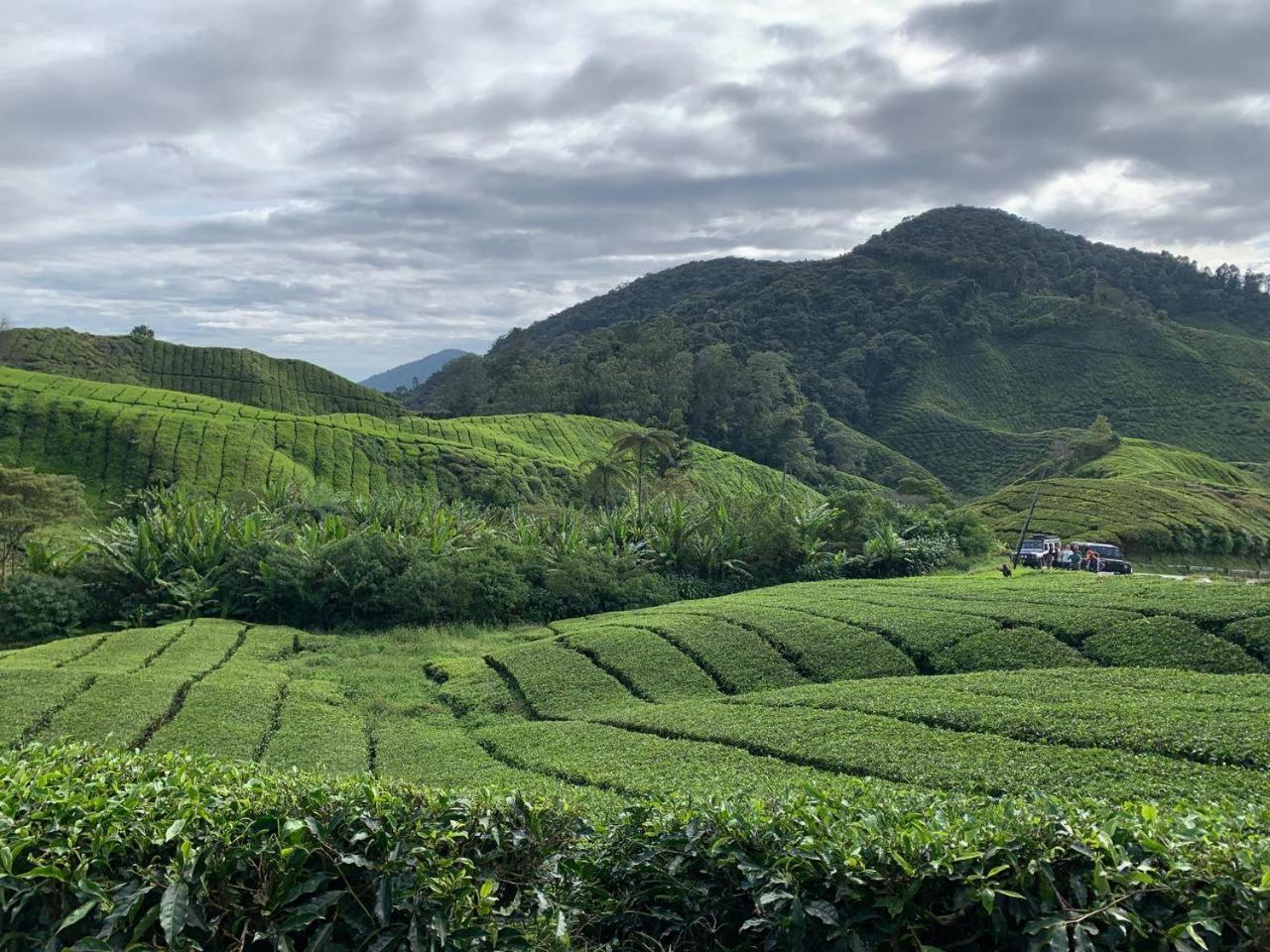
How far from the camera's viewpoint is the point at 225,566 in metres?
21.3

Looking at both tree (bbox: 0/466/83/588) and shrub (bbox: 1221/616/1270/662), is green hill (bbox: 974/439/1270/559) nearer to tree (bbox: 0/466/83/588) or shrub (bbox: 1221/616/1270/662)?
shrub (bbox: 1221/616/1270/662)

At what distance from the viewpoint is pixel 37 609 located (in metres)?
19.0

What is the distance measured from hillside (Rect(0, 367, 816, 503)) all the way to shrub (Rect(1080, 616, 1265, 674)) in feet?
91.7

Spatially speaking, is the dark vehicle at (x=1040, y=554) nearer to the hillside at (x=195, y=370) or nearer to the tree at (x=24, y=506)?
the tree at (x=24, y=506)

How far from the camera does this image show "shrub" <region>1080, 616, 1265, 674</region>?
38.2ft

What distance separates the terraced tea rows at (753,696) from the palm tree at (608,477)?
72.7 feet

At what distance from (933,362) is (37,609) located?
93387 mm

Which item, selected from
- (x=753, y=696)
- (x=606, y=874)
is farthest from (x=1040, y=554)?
(x=606, y=874)

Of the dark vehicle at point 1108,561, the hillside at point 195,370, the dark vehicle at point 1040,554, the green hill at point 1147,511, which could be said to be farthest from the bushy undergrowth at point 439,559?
the hillside at point 195,370

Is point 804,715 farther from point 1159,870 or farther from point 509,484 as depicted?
point 509,484

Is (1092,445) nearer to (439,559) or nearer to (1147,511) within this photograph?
(1147,511)

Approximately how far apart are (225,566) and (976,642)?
1684cm

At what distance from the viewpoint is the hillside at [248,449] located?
147ft

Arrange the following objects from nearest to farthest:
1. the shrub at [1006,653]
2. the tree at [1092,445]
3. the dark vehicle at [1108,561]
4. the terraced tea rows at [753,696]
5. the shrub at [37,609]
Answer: the terraced tea rows at [753,696] → the shrub at [1006,653] → the shrub at [37,609] → the dark vehicle at [1108,561] → the tree at [1092,445]
